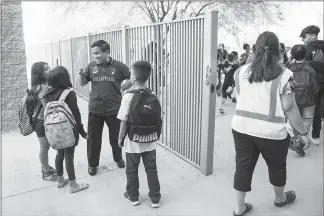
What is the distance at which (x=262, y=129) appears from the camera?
2.49 m

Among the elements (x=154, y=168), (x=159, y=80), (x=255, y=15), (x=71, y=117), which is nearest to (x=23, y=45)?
(x=159, y=80)

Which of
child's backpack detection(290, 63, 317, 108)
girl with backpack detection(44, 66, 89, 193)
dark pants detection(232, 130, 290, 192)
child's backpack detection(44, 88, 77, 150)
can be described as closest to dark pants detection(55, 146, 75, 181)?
girl with backpack detection(44, 66, 89, 193)

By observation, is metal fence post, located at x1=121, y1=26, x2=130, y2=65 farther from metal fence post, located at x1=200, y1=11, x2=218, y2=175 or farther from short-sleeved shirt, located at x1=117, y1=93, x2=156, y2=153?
short-sleeved shirt, located at x1=117, y1=93, x2=156, y2=153

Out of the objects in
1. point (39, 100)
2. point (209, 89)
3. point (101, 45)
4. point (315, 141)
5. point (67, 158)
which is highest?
point (101, 45)

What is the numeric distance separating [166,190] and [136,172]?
1.93 ft

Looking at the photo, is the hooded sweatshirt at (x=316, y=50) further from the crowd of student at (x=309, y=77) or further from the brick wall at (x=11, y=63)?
the brick wall at (x=11, y=63)

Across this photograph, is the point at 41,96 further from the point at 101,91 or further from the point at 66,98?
the point at 101,91

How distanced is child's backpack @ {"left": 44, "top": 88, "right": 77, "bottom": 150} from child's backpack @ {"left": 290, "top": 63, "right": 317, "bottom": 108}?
313 cm

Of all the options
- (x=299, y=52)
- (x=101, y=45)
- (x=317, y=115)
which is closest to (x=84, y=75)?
(x=101, y=45)

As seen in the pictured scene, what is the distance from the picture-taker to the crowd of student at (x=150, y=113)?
2.46 m

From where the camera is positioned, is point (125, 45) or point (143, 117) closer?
point (143, 117)

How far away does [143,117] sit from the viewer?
2.78 metres

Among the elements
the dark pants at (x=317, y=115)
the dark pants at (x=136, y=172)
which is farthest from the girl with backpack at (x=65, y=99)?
the dark pants at (x=317, y=115)

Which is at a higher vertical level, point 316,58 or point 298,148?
point 316,58
